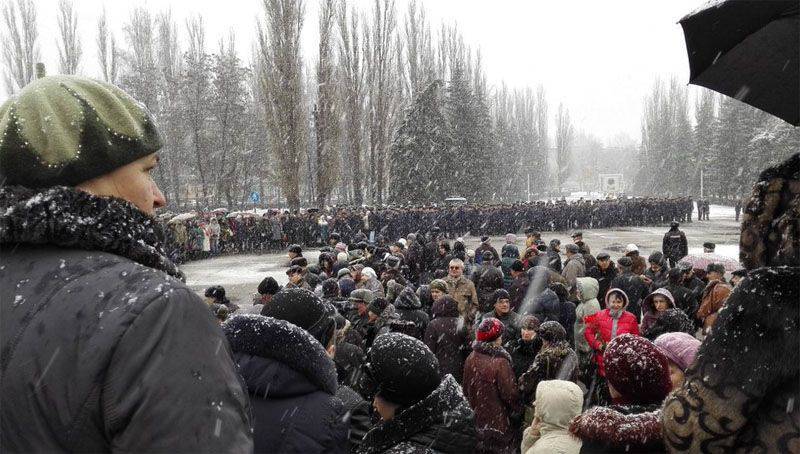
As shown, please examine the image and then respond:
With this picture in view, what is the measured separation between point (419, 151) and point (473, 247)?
1160 cm

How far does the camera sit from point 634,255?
8805mm

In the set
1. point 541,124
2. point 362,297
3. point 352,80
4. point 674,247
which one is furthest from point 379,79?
point 541,124

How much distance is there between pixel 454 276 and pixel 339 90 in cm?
2580

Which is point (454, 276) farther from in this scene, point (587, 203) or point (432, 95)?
point (432, 95)

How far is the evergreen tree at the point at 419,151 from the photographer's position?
34.1 meters

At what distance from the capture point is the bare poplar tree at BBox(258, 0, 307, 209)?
26.9 metres

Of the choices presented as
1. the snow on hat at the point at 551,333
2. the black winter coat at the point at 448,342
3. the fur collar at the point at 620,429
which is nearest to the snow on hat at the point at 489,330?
the snow on hat at the point at 551,333

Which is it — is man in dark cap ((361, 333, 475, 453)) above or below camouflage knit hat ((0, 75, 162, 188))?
below

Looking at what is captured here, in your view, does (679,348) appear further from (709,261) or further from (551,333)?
(709,261)

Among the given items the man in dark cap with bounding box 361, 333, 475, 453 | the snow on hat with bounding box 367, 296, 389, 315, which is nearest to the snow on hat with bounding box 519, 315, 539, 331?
the snow on hat with bounding box 367, 296, 389, 315

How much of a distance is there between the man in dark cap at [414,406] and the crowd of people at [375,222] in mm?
14123

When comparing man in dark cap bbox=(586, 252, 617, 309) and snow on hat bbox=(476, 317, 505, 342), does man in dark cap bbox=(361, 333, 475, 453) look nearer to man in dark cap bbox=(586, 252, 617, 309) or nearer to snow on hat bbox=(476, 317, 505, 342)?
snow on hat bbox=(476, 317, 505, 342)

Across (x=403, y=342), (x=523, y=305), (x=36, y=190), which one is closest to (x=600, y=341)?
(x=523, y=305)

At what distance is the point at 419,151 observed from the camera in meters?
34.2
